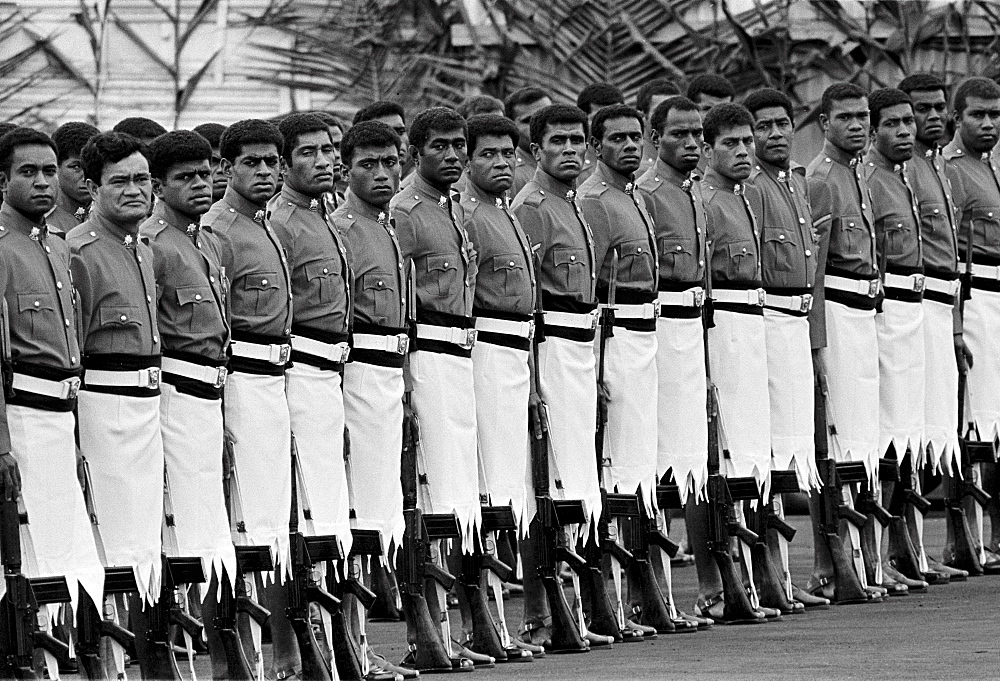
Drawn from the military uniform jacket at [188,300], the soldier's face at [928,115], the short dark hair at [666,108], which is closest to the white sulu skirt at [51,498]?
the military uniform jacket at [188,300]

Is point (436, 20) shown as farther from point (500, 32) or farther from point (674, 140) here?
point (674, 140)

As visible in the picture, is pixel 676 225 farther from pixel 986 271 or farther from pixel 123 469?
pixel 123 469

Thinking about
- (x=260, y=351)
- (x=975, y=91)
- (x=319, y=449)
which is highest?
(x=975, y=91)

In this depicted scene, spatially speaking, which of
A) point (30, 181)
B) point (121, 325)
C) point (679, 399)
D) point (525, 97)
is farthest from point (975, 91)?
point (30, 181)

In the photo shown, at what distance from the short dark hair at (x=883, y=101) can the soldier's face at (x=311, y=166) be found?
3.90 metres

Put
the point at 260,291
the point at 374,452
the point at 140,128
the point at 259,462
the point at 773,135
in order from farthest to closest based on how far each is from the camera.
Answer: the point at 773,135 < the point at 140,128 < the point at 374,452 < the point at 260,291 < the point at 259,462

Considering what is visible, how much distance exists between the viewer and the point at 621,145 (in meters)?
12.1

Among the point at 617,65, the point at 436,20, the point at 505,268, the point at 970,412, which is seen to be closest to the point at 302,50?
the point at 436,20

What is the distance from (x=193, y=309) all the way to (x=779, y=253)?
12.3ft

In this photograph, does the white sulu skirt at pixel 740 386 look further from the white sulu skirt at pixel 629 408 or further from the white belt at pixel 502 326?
the white belt at pixel 502 326

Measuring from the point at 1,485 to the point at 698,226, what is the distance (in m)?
4.33

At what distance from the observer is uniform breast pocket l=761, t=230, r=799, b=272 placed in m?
12.6

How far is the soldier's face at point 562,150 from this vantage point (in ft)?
38.8

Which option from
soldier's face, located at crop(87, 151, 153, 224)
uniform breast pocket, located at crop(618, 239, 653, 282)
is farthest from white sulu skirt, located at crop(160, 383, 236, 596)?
uniform breast pocket, located at crop(618, 239, 653, 282)
